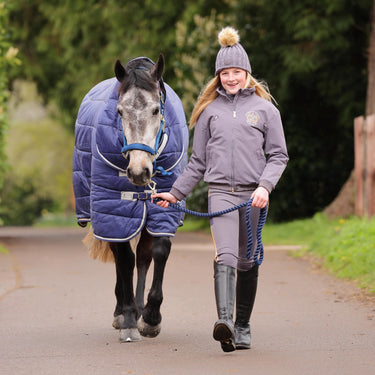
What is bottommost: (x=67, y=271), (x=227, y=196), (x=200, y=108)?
(x=67, y=271)

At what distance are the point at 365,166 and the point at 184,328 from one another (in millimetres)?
7409

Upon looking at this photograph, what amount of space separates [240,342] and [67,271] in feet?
21.0

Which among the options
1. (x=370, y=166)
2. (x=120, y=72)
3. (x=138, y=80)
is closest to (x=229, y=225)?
(x=138, y=80)

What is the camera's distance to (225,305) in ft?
20.4

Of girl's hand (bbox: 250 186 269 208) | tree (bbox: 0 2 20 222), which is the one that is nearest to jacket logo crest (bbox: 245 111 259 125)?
girl's hand (bbox: 250 186 269 208)

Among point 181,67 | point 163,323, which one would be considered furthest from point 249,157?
point 181,67

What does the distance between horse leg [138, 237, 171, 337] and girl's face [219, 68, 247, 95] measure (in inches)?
52.1

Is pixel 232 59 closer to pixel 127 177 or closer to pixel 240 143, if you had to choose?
pixel 240 143

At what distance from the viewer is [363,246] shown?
11430 mm

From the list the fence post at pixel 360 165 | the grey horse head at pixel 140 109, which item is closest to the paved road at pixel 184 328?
the grey horse head at pixel 140 109

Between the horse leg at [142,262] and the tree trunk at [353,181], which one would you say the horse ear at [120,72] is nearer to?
the horse leg at [142,262]

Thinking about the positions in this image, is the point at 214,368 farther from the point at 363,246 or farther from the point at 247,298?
the point at 363,246

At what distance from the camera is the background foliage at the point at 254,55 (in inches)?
745

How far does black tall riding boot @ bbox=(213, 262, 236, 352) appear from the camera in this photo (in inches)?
237
